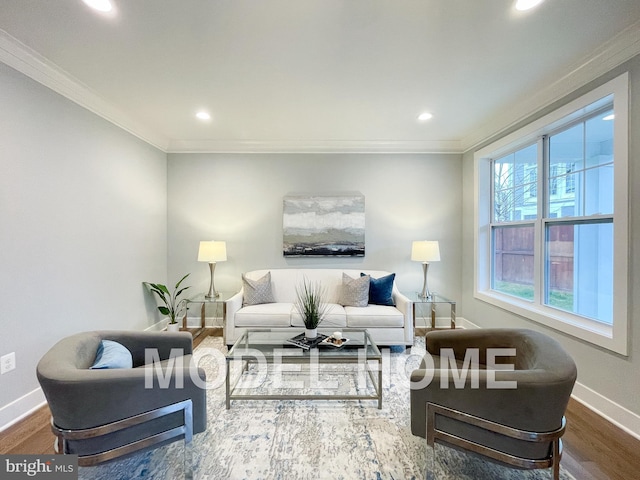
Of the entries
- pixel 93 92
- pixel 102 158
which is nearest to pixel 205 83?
pixel 93 92

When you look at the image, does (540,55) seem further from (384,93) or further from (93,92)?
(93,92)

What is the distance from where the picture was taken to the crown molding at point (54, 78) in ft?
6.17

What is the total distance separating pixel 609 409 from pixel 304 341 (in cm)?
222

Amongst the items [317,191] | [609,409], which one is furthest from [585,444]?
[317,191]

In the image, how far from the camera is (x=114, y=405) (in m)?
1.27

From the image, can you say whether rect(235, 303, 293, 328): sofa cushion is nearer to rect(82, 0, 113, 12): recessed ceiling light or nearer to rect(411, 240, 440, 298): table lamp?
rect(411, 240, 440, 298): table lamp

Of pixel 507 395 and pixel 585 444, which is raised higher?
pixel 507 395

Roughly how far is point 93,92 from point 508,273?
4.69 metres

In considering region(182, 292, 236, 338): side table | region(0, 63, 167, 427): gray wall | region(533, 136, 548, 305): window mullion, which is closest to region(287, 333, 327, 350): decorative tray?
region(182, 292, 236, 338): side table

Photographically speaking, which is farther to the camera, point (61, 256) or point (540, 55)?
point (61, 256)

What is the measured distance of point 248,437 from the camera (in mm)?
1781

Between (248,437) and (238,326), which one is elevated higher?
(238,326)

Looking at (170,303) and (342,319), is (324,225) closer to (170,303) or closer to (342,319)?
(342,319)

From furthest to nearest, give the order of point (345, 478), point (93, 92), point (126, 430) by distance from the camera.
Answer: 1. point (93, 92)
2. point (345, 478)
3. point (126, 430)
